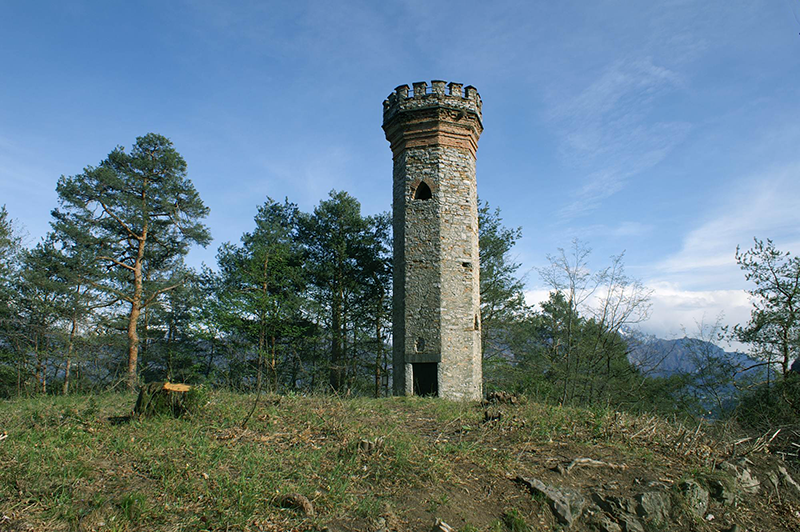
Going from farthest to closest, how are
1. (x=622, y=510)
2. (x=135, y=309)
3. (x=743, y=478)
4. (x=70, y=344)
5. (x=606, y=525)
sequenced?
1. (x=135, y=309)
2. (x=70, y=344)
3. (x=743, y=478)
4. (x=622, y=510)
5. (x=606, y=525)

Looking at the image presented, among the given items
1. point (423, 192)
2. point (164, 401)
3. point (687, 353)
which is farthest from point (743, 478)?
point (687, 353)

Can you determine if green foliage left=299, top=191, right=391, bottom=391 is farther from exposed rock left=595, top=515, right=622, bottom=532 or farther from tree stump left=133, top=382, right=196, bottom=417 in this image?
exposed rock left=595, top=515, right=622, bottom=532

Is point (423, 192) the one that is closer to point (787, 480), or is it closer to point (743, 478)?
point (743, 478)

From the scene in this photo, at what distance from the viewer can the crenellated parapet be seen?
14.0 meters

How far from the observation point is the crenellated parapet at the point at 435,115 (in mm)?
13992

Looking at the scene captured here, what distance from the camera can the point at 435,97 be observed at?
46.1 feet

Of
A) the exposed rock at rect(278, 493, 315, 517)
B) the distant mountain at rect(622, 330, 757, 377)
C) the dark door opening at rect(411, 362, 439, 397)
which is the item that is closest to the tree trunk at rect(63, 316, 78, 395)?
the dark door opening at rect(411, 362, 439, 397)

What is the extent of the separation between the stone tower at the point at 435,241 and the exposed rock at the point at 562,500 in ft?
24.8

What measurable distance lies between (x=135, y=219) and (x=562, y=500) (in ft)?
61.4

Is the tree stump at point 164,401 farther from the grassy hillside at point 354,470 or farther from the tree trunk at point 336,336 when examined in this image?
the tree trunk at point 336,336

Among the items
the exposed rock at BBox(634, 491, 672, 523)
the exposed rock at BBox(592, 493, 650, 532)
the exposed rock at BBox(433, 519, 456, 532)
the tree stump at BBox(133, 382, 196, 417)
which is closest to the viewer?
the exposed rock at BBox(433, 519, 456, 532)

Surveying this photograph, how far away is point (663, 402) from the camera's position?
17.9 metres

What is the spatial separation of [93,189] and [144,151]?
2674mm

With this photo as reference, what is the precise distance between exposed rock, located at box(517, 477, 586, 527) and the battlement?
1152cm
